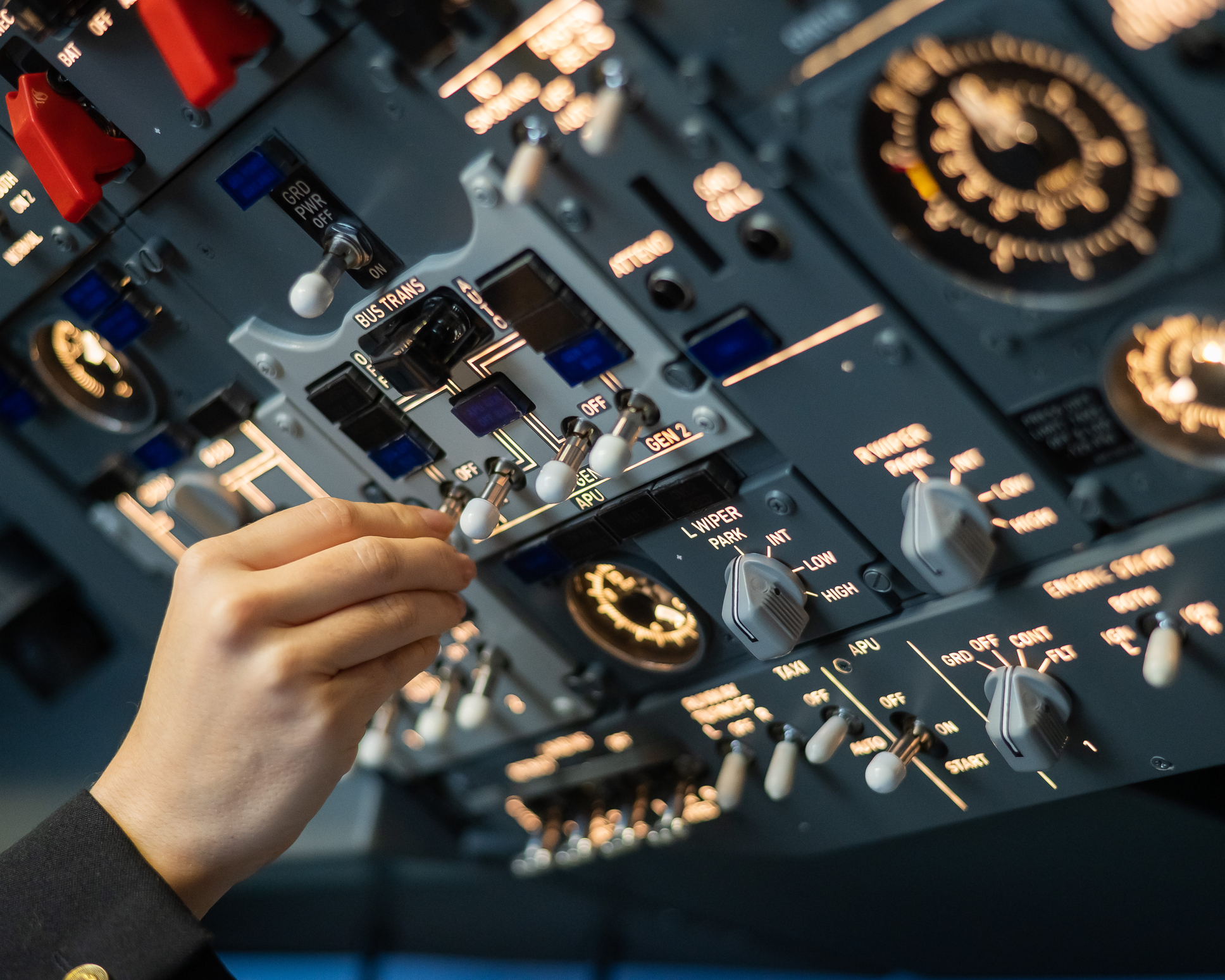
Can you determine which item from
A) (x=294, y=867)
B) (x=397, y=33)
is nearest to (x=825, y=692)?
(x=397, y=33)

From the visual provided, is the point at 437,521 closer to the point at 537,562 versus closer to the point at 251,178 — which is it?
the point at 537,562

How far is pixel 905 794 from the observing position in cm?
162

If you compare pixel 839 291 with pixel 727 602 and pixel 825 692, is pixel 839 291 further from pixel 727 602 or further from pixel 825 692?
pixel 825 692

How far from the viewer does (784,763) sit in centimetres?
159

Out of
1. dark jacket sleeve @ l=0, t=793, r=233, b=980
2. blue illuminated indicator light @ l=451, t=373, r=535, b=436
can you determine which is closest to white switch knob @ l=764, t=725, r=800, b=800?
blue illuminated indicator light @ l=451, t=373, r=535, b=436

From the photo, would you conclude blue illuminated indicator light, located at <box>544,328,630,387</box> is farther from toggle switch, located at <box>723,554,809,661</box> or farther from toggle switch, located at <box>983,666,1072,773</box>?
toggle switch, located at <box>983,666,1072,773</box>

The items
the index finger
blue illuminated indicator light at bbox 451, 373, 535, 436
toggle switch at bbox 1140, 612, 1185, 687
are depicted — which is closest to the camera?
toggle switch at bbox 1140, 612, 1185, 687

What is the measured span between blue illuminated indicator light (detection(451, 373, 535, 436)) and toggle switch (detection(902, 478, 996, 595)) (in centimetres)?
48

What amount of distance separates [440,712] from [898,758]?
0.74m

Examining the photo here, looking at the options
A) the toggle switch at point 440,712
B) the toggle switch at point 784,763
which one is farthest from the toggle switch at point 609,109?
the toggle switch at point 440,712

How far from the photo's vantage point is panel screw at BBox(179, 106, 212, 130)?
138 cm

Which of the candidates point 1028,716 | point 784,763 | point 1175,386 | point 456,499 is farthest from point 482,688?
point 1175,386

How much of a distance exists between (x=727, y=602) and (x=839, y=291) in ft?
1.44

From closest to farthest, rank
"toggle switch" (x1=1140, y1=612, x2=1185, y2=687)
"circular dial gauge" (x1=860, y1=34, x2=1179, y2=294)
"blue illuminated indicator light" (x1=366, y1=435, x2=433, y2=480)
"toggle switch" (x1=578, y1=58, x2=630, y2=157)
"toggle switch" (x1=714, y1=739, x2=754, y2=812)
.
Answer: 1. "circular dial gauge" (x1=860, y1=34, x2=1179, y2=294)
2. "toggle switch" (x1=578, y1=58, x2=630, y2=157)
3. "toggle switch" (x1=1140, y1=612, x2=1185, y2=687)
4. "blue illuminated indicator light" (x1=366, y1=435, x2=433, y2=480)
5. "toggle switch" (x1=714, y1=739, x2=754, y2=812)
